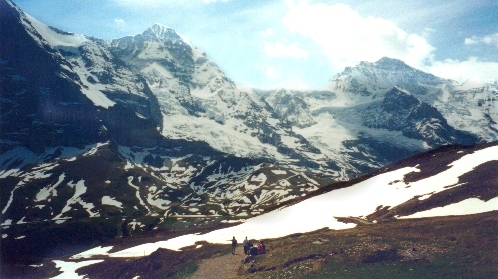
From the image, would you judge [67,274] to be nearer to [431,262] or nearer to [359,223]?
[359,223]

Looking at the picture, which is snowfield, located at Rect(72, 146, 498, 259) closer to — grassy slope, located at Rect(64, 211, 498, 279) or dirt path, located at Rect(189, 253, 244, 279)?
grassy slope, located at Rect(64, 211, 498, 279)

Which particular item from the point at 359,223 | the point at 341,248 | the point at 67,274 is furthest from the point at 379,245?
the point at 67,274

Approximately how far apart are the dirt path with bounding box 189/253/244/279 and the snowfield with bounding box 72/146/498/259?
1401 cm

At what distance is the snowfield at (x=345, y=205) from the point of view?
7438 cm

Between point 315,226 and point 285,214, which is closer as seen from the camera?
point 315,226

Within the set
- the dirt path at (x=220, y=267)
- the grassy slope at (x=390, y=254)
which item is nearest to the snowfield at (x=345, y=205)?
the grassy slope at (x=390, y=254)

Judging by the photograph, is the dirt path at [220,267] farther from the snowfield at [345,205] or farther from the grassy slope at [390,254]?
the snowfield at [345,205]

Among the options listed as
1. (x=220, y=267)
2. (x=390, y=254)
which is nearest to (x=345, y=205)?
(x=220, y=267)

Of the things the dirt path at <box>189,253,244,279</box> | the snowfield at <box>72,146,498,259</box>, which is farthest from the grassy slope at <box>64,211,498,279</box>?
the snowfield at <box>72,146,498,259</box>

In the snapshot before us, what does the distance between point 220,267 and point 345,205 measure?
40176 mm

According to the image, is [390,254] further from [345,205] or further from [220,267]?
[345,205]

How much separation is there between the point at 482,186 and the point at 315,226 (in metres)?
26.7

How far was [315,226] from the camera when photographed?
72.0 m

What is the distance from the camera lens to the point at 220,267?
177ft
